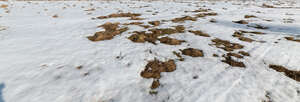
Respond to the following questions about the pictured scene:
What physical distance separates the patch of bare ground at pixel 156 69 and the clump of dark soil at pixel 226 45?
97.5 inches

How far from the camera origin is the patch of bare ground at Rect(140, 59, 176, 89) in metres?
3.67

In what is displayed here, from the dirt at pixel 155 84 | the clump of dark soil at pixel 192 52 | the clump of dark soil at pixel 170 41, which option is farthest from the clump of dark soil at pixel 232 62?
the dirt at pixel 155 84

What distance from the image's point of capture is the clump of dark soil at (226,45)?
18.2ft

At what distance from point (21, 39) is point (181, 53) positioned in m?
6.91

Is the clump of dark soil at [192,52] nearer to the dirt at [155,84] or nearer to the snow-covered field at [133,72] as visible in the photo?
the snow-covered field at [133,72]

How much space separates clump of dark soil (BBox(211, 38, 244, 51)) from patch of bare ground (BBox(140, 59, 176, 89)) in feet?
8.13

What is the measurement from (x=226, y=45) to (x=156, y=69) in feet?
11.7

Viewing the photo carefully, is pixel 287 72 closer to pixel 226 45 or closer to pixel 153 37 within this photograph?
pixel 226 45

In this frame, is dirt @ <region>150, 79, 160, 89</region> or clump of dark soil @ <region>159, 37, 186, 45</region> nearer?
dirt @ <region>150, 79, 160, 89</region>

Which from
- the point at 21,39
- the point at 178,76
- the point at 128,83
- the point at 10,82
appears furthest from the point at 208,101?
the point at 21,39

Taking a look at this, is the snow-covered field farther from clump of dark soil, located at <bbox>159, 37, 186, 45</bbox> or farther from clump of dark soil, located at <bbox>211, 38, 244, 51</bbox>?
clump of dark soil, located at <bbox>159, 37, 186, 45</bbox>

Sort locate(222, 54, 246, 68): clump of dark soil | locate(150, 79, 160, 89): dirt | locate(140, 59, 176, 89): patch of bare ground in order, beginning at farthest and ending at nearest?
locate(222, 54, 246, 68): clump of dark soil
locate(140, 59, 176, 89): patch of bare ground
locate(150, 79, 160, 89): dirt

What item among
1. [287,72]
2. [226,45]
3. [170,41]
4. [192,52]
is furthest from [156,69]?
[287,72]

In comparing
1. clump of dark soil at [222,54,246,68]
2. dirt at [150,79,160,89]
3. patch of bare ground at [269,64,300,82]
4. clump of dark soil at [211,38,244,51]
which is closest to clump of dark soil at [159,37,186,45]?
clump of dark soil at [211,38,244,51]
